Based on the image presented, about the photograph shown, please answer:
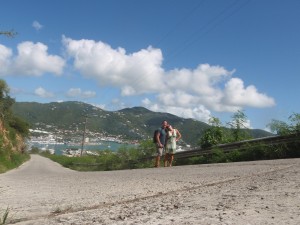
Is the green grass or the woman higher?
the woman

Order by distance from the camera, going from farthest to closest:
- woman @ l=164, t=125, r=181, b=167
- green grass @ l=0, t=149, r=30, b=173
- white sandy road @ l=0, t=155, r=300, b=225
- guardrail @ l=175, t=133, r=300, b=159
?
green grass @ l=0, t=149, r=30, b=173
woman @ l=164, t=125, r=181, b=167
guardrail @ l=175, t=133, r=300, b=159
white sandy road @ l=0, t=155, r=300, b=225

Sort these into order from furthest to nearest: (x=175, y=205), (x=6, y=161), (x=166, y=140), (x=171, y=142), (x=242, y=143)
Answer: (x=6, y=161) → (x=166, y=140) → (x=171, y=142) → (x=242, y=143) → (x=175, y=205)

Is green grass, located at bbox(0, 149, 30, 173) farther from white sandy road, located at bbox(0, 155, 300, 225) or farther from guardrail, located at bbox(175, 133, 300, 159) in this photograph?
white sandy road, located at bbox(0, 155, 300, 225)

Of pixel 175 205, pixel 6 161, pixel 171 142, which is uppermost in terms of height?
pixel 171 142

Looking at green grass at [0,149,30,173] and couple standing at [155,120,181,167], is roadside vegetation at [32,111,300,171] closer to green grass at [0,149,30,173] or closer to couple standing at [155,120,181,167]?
couple standing at [155,120,181,167]

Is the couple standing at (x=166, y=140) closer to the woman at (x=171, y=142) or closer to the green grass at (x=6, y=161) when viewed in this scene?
the woman at (x=171, y=142)

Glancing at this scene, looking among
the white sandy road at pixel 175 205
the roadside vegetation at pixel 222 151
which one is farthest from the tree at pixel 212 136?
the white sandy road at pixel 175 205

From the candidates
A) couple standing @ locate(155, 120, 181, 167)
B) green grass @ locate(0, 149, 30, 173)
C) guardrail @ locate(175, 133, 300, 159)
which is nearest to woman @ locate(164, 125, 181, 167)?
couple standing @ locate(155, 120, 181, 167)

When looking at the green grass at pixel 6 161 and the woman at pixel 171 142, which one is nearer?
the woman at pixel 171 142

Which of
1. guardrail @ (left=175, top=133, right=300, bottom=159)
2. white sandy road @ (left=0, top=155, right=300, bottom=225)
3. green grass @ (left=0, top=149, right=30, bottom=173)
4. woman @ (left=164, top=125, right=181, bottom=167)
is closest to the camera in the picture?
white sandy road @ (left=0, top=155, right=300, bottom=225)

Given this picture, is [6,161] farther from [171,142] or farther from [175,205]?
[175,205]

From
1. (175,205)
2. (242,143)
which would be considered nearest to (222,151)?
(242,143)

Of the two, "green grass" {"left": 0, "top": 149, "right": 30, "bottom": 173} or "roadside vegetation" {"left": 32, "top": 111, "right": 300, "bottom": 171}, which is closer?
"roadside vegetation" {"left": 32, "top": 111, "right": 300, "bottom": 171}

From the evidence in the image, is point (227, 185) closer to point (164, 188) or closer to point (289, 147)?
point (164, 188)
